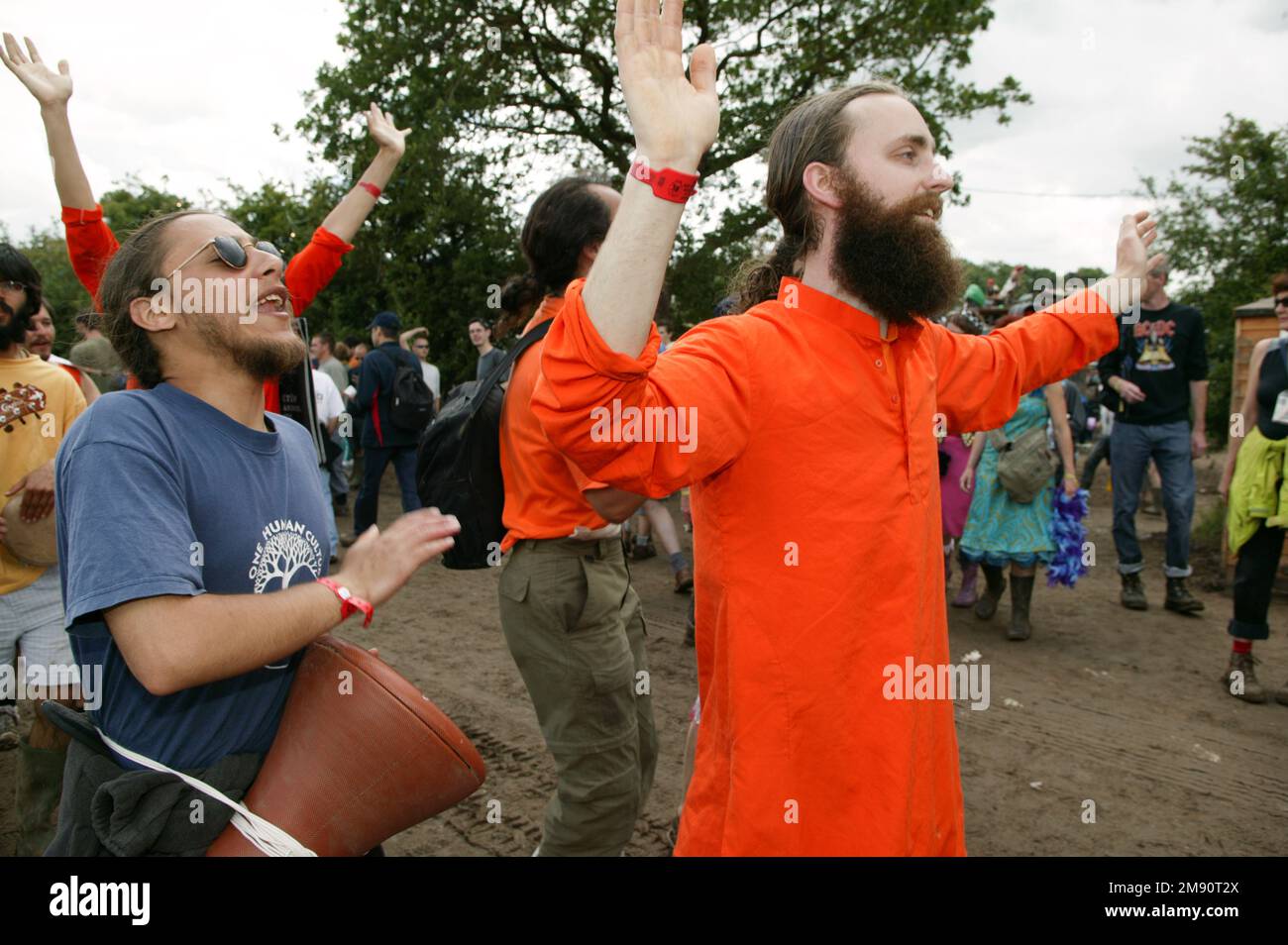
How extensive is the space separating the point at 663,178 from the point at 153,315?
1.18 meters

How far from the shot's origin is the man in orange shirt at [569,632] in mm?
2740

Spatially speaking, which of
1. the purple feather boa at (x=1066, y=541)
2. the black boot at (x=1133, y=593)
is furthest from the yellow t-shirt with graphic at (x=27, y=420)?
the black boot at (x=1133, y=593)

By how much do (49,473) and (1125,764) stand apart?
4730 mm

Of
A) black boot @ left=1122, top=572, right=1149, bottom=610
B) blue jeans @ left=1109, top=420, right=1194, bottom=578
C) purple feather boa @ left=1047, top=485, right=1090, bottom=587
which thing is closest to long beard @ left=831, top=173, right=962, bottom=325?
purple feather boa @ left=1047, top=485, right=1090, bottom=587

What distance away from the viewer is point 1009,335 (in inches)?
89.9

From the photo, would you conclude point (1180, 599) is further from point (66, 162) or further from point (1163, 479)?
point (66, 162)

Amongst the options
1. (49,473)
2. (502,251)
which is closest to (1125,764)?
(49,473)

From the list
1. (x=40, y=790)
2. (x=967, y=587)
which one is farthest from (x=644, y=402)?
(x=967, y=587)

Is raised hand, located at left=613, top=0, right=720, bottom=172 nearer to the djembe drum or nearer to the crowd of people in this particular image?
the crowd of people

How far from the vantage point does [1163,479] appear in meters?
6.80

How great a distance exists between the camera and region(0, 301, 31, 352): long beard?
3371 mm

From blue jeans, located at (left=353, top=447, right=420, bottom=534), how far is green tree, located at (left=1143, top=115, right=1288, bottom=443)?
1213cm

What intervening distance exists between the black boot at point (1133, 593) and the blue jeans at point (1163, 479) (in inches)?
2.5
